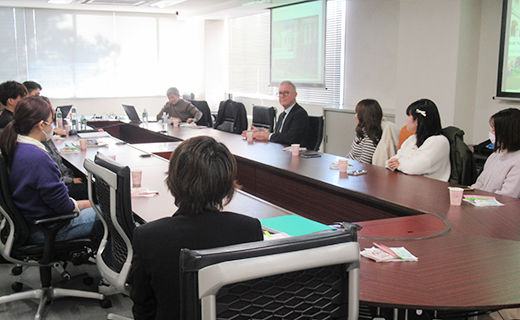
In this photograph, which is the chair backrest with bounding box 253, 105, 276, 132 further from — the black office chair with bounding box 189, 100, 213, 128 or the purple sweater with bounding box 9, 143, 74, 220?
the purple sweater with bounding box 9, 143, 74, 220

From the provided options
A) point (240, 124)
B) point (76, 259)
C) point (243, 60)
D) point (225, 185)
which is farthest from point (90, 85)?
point (225, 185)

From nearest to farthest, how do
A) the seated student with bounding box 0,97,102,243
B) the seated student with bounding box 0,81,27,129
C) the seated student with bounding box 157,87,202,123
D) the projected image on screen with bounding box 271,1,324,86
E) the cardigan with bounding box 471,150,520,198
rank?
the seated student with bounding box 0,97,102,243 < the cardigan with bounding box 471,150,520,198 < the seated student with bounding box 0,81,27,129 < the seated student with bounding box 157,87,202,123 < the projected image on screen with bounding box 271,1,324,86

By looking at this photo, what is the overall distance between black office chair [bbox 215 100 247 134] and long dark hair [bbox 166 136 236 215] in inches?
208

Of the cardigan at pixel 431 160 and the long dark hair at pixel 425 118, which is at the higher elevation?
the long dark hair at pixel 425 118

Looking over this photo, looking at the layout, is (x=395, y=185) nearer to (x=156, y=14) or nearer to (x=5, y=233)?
(x=5, y=233)

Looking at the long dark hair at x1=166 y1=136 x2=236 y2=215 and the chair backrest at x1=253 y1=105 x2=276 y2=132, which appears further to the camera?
the chair backrest at x1=253 y1=105 x2=276 y2=132

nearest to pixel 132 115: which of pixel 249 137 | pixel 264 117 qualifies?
pixel 264 117

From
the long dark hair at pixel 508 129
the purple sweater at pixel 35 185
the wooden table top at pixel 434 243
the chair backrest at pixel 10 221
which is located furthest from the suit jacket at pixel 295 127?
the chair backrest at pixel 10 221

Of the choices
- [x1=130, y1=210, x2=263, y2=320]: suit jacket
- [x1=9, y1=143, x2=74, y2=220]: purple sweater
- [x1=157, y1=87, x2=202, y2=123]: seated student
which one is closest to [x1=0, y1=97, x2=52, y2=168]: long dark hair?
[x1=9, y1=143, x2=74, y2=220]: purple sweater

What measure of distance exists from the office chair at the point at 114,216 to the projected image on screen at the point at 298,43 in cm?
583

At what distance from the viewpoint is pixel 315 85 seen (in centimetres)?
812

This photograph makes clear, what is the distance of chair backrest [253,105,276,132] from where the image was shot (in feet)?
20.4

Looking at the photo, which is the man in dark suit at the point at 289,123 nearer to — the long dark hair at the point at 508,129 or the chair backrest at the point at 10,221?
the long dark hair at the point at 508,129

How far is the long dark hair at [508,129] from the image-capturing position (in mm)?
3123
